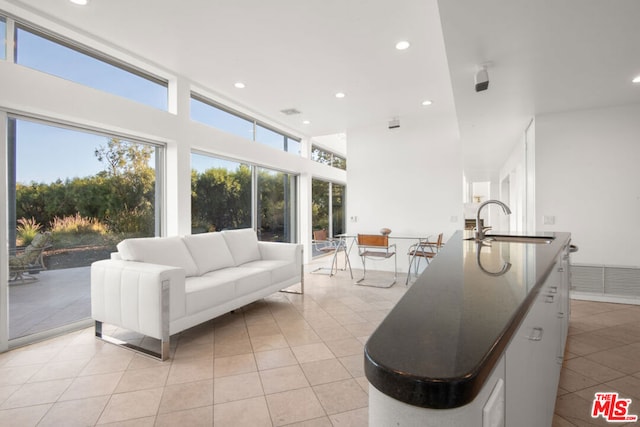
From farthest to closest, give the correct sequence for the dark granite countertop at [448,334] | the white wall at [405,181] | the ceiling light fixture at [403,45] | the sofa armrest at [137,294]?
the white wall at [405,181] → the ceiling light fixture at [403,45] → the sofa armrest at [137,294] → the dark granite countertop at [448,334]

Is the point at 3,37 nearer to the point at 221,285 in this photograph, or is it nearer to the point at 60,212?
the point at 60,212

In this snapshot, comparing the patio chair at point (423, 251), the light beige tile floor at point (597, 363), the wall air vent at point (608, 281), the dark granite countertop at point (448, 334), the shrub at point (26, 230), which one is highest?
the shrub at point (26, 230)

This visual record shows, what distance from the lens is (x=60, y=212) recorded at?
9.79 feet

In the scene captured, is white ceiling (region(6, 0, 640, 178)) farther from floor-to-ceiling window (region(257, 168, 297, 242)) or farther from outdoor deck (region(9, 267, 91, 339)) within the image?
Answer: outdoor deck (region(9, 267, 91, 339))

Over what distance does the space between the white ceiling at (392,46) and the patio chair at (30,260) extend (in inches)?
77.9

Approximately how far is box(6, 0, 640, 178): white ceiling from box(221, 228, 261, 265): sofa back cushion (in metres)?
1.99

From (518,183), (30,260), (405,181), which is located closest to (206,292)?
(30,260)

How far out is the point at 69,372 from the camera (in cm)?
224

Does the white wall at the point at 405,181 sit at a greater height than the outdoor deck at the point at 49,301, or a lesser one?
greater

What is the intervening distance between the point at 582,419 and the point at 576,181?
3244 mm

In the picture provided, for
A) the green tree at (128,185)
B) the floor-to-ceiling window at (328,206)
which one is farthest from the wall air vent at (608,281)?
the green tree at (128,185)

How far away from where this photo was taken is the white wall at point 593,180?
375cm

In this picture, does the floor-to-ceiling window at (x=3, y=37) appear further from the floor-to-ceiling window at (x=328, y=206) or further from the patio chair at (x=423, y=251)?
the floor-to-ceiling window at (x=328, y=206)

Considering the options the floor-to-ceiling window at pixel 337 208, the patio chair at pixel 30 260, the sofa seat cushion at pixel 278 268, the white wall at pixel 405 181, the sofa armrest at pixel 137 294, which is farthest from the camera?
the floor-to-ceiling window at pixel 337 208
